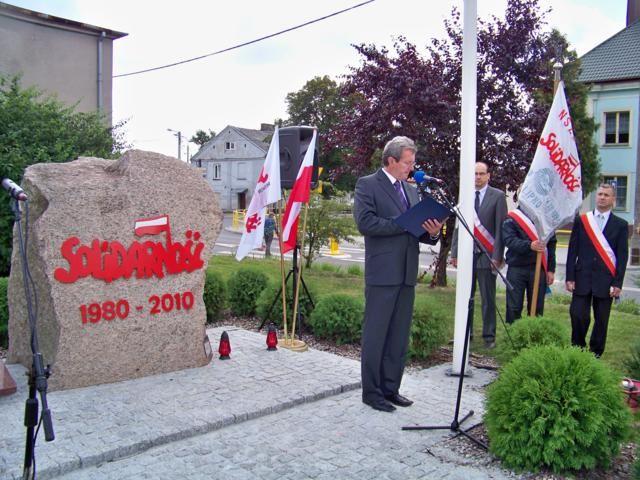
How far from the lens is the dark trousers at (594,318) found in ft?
21.3

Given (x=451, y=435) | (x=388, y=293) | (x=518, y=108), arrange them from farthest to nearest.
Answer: (x=518, y=108), (x=388, y=293), (x=451, y=435)

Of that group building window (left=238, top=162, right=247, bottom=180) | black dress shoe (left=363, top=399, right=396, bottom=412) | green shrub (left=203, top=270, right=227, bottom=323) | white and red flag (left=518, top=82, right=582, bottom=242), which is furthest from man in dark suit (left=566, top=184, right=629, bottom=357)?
building window (left=238, top=162, right=247, bottom=180)

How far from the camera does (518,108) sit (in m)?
10.4

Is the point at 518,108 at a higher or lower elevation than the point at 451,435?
higher

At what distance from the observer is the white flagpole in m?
5.87

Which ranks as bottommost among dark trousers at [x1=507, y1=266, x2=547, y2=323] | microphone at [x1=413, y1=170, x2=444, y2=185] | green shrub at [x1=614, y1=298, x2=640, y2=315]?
green shrub at [x1=614, y1=298, x2=640, y2=315]

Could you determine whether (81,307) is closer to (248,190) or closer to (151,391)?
(151,391)

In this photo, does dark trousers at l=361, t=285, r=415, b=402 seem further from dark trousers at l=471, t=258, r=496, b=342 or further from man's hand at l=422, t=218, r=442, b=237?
dark trousers at l=471, t=258, r=496, b=342

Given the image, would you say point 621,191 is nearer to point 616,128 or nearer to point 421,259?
point 616,128

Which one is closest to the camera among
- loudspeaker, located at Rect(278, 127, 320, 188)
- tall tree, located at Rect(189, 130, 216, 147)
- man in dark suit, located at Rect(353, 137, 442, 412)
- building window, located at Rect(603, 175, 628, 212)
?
man in dark suit, located at Rect(353, 137, 442, 412)

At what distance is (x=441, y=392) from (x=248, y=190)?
5799 cm

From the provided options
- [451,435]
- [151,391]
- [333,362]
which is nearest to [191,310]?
[151,391]

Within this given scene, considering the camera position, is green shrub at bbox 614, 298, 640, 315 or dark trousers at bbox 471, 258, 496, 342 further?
green shrub at bbox 614, 298, 640, 315

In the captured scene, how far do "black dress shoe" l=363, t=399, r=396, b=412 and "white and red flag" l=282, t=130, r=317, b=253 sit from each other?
8.38 feet
